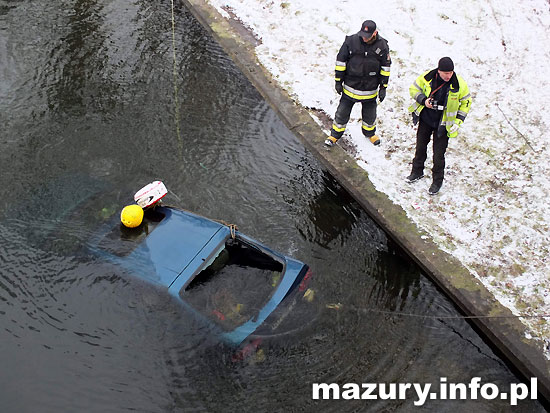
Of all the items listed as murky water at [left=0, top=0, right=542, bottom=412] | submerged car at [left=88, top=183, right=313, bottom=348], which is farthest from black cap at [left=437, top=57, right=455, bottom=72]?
submerged car at [left=88, top=183, right=313, bottom=348]

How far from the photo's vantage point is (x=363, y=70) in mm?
7875

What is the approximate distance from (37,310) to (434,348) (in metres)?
4.98

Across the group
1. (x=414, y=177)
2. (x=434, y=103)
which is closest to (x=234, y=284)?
(x=414, y=177)

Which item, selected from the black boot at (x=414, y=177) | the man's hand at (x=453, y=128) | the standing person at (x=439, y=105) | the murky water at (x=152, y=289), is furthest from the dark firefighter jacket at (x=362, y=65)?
the murky water at (x=152, y=289)

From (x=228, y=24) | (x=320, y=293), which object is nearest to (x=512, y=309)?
(x=320, y=293)

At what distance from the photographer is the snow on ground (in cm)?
725

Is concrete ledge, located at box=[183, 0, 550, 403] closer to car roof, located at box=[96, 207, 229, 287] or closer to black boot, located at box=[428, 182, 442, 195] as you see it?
black boot, located at box=[428, 182, 442, 195]

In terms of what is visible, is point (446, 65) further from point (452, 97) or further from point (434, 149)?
point (434, 149)

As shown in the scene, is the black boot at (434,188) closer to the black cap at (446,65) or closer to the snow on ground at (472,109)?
the snow on ground at (472,109)

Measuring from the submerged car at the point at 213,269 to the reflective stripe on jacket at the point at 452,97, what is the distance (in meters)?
2.86

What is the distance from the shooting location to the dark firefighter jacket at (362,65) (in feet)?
25.4

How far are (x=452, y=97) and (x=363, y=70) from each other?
1.45 m

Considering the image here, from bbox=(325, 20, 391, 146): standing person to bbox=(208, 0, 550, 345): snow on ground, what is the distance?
2.57 ft

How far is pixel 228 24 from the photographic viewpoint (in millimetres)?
12172
